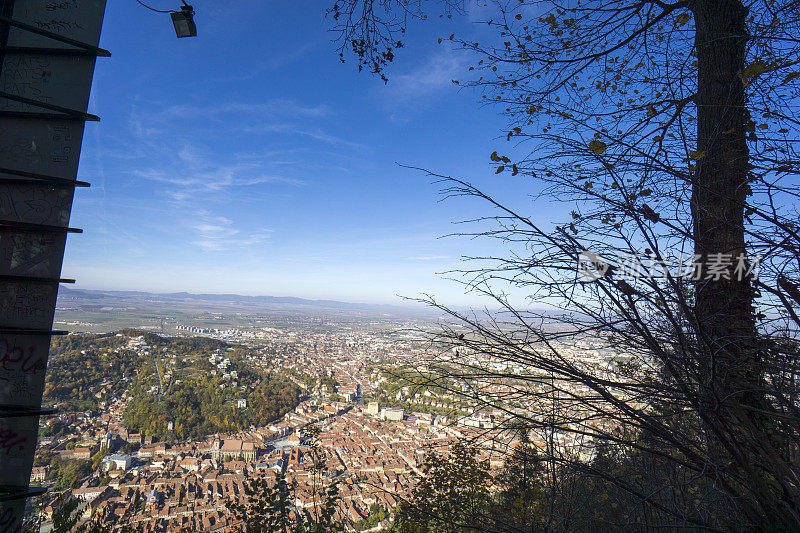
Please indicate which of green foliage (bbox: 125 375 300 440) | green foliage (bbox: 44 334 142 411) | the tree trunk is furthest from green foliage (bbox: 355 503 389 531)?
green foliage (bbox: 44 334 142 411)

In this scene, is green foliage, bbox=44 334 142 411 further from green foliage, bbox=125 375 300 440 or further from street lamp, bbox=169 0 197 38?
street lamp, bbox=169 0 197 38

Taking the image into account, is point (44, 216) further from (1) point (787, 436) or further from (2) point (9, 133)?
(1) point (787, 436)

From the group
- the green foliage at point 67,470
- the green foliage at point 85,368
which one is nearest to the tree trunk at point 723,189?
the green foliage at point 67,470

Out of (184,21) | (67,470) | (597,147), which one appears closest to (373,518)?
(597,147)

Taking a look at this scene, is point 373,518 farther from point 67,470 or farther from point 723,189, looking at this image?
point 67,470

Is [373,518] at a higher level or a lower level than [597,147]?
lower

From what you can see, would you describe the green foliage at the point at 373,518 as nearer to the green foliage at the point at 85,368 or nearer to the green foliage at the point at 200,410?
the green foliage at the point at 200,410

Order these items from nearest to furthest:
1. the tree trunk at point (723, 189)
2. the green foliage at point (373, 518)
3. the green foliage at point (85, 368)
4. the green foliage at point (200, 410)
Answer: the tree trunk at point (723, 189)
the green foliage at point (373, 518)
the green foliage at point (85, 368)
the green foliage at point (200, 410)

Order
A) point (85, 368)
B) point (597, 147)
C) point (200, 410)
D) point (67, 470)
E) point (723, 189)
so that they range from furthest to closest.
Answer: point (200, 410) < point (85, 368) < point (67, 470) < point (723, 189) < point (597, 147)

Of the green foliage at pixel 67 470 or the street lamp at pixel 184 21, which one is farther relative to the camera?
the green foliage at pixel 67 470
